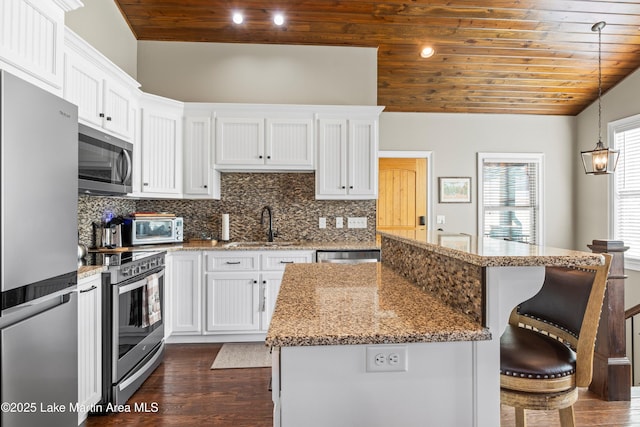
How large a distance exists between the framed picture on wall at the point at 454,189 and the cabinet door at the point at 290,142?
244cm

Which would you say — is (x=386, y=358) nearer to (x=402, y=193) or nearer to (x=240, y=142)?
(x=240, y=142)

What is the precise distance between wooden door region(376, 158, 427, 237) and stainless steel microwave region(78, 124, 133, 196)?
336 cm

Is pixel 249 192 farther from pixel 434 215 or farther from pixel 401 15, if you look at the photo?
pixel 434 215

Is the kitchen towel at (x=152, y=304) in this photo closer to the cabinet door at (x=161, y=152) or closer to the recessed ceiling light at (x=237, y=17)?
the cabinet door at (x=161, y=152)

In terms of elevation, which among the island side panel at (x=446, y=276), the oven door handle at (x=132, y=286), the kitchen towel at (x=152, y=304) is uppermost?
the island side panel at (x=446, y=276)

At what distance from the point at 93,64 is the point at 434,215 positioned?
440 centimetres

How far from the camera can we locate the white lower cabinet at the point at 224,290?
3383 millimetres

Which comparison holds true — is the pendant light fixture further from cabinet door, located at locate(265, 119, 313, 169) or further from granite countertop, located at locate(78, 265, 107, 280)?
granite countertop, located at locate(78, 265, 107, 280)

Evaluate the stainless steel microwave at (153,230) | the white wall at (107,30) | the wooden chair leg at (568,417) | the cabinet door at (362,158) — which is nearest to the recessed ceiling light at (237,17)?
the white wall at (107,30)

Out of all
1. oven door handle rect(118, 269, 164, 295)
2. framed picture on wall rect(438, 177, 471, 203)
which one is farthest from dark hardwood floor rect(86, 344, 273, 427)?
framed picture on wall rect(438, 177, 471, 203)

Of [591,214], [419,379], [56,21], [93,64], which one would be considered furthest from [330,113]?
[591,214]

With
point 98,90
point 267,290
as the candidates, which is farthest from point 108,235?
point 267,290

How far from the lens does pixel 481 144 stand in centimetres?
537

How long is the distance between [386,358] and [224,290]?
8.45 feet
